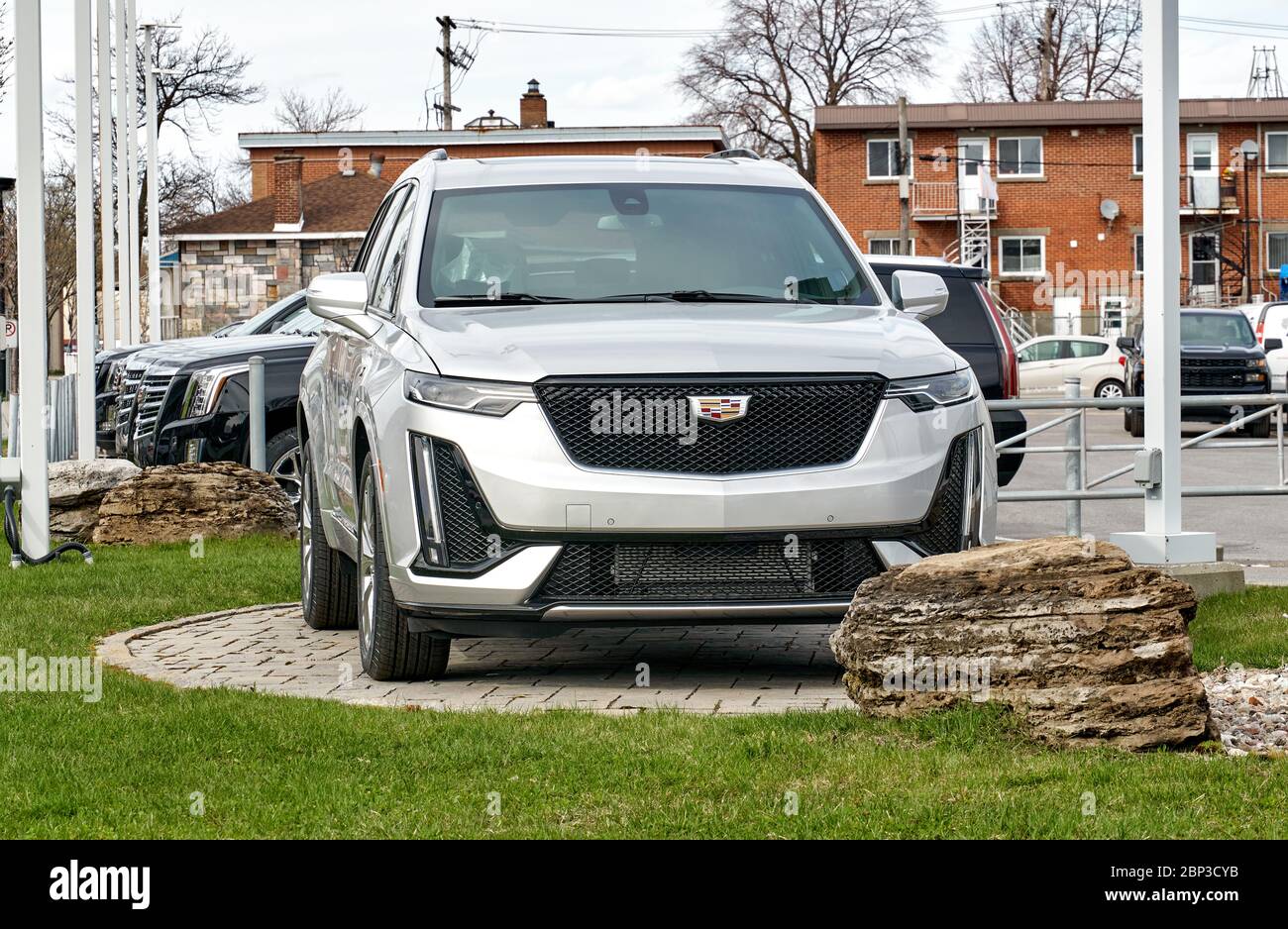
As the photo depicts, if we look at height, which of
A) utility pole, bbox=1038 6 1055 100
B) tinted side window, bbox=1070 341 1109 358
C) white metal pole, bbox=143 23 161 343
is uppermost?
utility pole, bbox=1038 6 1055 100

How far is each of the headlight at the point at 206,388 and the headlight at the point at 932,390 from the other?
8.75m

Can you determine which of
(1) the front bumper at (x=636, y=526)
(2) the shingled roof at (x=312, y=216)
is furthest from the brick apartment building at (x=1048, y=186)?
(1) the front bumper at (x=636, y=526)

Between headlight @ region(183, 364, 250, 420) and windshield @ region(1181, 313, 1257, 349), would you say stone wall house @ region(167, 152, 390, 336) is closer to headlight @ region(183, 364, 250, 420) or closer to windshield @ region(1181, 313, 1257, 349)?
windshield @ region(1181, 313, 1257, 349)

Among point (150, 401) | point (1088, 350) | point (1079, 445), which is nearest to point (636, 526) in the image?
point (1079, 445)

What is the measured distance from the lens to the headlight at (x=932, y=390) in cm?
696

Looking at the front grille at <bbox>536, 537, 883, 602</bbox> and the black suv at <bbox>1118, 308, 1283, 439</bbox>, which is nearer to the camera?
the front grille at <bbox>536, 537, 883, 602</bbox>

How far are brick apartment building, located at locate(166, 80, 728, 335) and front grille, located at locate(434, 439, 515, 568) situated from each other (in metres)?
42.2

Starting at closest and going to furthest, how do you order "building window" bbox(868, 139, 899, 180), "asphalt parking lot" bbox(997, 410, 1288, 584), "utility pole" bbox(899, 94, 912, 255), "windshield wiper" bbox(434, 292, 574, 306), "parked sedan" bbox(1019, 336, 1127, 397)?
"windshield wiper" bbox(434, 292, 574, 306), "asphalt parking lot" bbox(997, 410, 1288, 584), "parked sedan" bbox(1019, 336, 1127, 397), "utility pole" bbox(899, 94, 912, 255), "building window" bbox(868, 139, 899, 180)

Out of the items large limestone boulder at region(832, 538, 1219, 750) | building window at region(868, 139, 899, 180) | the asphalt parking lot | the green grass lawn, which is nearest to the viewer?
the green grass lawn

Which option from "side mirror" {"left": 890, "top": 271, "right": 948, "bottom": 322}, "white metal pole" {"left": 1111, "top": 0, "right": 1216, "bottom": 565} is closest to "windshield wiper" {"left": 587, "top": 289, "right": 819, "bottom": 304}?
"side mirror" {"left": 890, "top": 271, "right": 948, "bottom": 322}

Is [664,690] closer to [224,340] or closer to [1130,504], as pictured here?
[224,340]

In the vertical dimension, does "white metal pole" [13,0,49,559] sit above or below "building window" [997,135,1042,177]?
below

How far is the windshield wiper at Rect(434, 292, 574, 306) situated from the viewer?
7.65 m

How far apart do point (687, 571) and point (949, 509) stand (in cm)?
101
